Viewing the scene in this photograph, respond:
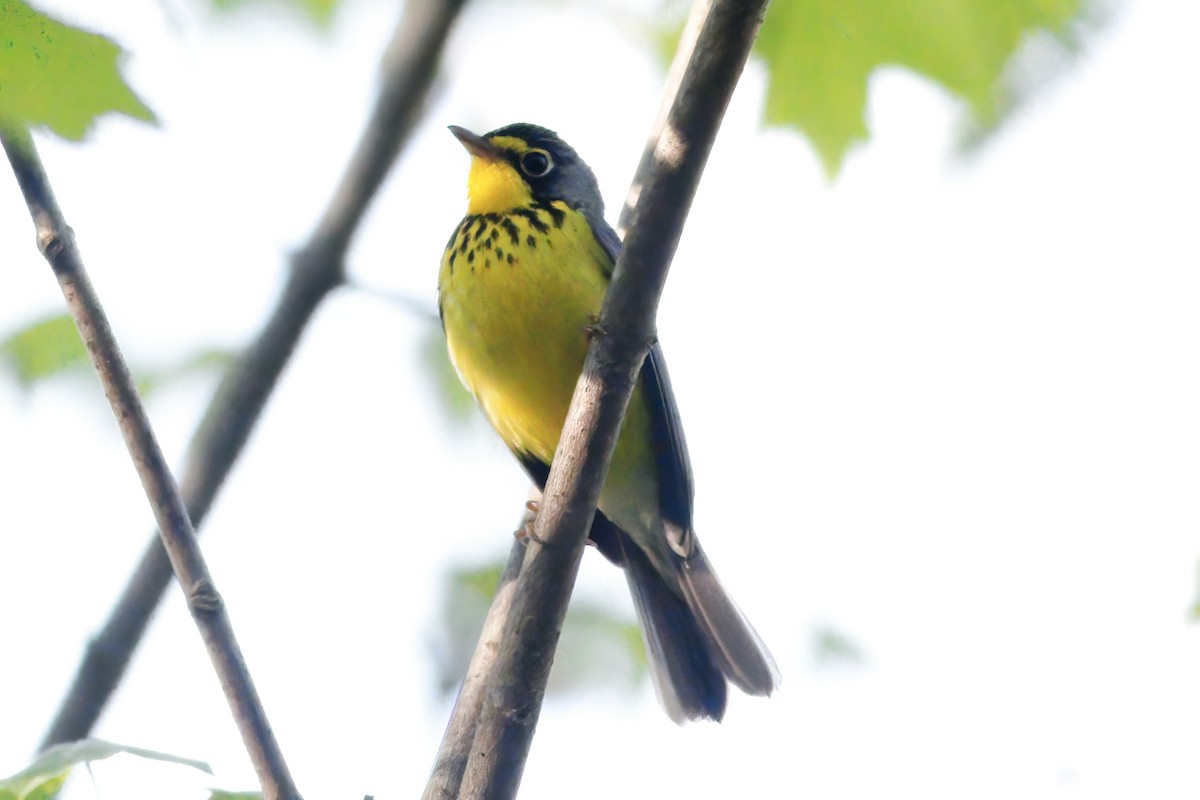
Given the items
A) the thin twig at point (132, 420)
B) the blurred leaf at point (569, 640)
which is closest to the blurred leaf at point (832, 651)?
the blurred leaf at point (569, 640)

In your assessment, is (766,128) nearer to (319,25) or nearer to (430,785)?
(319,25)

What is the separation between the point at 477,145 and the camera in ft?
18.2

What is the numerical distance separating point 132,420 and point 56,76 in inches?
30.3

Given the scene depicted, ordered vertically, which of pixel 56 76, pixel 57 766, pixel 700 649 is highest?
pixel 700 649

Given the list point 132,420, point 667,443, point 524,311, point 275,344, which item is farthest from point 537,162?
point 132,420

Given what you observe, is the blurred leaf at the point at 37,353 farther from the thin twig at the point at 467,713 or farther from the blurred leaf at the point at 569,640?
the blurred leaf at the point at 569,640

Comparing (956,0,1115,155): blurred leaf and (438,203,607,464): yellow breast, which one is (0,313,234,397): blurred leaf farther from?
(956,0,1115,155): blurred leaf

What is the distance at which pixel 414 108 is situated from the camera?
3.35 meters

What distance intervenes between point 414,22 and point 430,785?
2079 mm

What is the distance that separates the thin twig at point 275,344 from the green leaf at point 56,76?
0.76m

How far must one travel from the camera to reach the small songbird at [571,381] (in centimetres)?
452

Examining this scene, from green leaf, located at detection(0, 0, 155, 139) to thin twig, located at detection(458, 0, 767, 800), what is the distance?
1106 millimetres

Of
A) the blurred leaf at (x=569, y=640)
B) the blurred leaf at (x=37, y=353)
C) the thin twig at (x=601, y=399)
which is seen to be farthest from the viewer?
the blurred leaf at (x=569, y=640)

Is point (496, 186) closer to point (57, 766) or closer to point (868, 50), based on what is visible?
point (868, 50)
